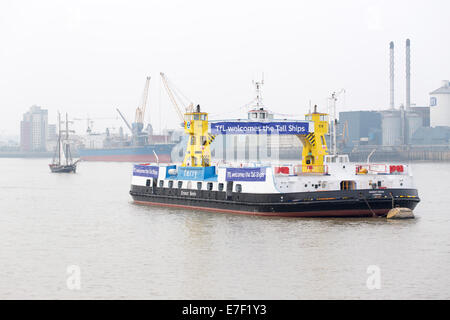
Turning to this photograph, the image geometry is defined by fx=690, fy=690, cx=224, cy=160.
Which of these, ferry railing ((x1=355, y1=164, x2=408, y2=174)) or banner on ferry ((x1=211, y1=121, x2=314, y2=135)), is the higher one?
banner on ferry ((x1=211, y1=121, x2=314, y2=135))

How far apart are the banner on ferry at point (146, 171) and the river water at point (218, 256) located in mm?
4064

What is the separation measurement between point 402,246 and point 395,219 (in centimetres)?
911

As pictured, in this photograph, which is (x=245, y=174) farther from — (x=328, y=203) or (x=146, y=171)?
(x=146, y=171)

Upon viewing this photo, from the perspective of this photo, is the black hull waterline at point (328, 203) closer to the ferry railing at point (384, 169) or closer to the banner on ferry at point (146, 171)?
the ferry railing at point (384, 169)

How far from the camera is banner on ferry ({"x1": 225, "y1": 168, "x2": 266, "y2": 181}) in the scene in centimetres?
4304

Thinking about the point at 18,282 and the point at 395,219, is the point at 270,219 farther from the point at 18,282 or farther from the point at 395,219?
the point at 18,282

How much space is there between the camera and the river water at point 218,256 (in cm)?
2486

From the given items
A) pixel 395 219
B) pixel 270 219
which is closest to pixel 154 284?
pixel 270 219

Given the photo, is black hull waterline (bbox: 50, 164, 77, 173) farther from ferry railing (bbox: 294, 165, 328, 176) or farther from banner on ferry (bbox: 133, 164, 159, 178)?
ferry railing (bbox: 294, 165, 328, 176)

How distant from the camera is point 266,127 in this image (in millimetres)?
46094

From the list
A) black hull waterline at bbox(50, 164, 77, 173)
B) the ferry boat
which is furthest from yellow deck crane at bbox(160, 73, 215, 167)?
black hull waterline at bbox(50, 164, 77, 173)

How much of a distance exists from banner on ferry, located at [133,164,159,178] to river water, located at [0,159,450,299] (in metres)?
4.06

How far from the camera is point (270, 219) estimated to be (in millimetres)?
42156

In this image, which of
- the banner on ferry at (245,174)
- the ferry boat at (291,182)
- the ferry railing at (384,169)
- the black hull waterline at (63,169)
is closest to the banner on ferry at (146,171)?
the ferry boat at (291,182)
